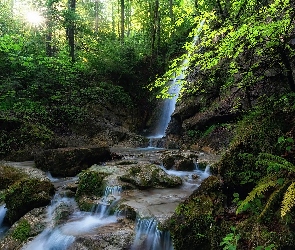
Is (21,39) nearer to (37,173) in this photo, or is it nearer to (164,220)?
(37,173)

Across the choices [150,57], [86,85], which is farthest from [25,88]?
[150,57]

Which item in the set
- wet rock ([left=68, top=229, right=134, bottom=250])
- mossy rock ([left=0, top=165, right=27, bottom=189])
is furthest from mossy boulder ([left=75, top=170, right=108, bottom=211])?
mossy rock ([left=0, top=165, right=27, bottom=189])

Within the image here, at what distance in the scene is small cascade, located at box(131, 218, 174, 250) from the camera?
4.39 m

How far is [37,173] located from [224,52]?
5894 mm

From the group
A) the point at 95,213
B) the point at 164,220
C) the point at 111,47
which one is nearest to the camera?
the point at 164,220

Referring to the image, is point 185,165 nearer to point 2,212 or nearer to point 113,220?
point 113,220

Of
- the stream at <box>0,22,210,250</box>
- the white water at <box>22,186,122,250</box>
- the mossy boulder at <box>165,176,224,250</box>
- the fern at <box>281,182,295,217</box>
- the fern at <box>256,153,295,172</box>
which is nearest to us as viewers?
the fern at <box>281,182,295,217</box>

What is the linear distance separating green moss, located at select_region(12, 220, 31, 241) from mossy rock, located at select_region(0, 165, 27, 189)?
6.68ft

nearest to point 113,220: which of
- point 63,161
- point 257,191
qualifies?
point 257,191

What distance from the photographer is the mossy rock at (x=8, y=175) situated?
718 cm

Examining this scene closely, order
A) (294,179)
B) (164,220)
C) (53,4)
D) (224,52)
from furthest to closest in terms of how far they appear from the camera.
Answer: (53,4)
(164,220)
(224,52)
(294,179)

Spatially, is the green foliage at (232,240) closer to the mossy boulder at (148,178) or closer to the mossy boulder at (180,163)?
the mossy boulder at (148,178)

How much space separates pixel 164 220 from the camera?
15.7 ft

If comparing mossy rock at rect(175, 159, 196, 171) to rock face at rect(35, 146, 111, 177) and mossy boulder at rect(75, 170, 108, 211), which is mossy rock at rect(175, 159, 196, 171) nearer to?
mossy boulder at rect(75, 170, 108, 211)
